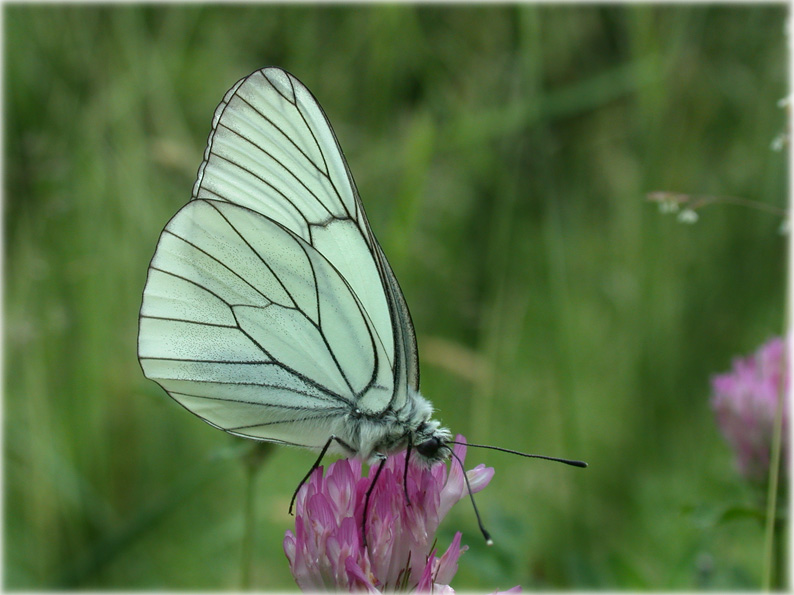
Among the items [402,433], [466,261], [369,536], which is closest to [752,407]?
[402,433]

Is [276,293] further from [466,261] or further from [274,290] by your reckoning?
[466,261]

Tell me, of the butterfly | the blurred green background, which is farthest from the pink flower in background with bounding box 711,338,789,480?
the butterfly

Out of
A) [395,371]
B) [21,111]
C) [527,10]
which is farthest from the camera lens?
[21,111]

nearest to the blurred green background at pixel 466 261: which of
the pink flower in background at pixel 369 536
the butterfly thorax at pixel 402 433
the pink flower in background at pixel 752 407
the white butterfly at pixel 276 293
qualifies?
the pink flower in background at pixel 752 407

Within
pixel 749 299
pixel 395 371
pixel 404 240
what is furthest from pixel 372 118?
pixel 395 371

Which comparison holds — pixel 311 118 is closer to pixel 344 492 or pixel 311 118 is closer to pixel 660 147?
pixel 344 492

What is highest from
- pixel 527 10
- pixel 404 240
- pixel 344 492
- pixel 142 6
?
pixel 142 6

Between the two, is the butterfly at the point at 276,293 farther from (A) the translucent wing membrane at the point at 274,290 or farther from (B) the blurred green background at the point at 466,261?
(B) the blurred green background at the point at 466,261

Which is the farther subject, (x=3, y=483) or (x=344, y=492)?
(x=3, y=483)

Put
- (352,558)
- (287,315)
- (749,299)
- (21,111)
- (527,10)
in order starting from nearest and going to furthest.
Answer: (352,558)
(287,315)
(527,10)
(21,111)
(749,299)
